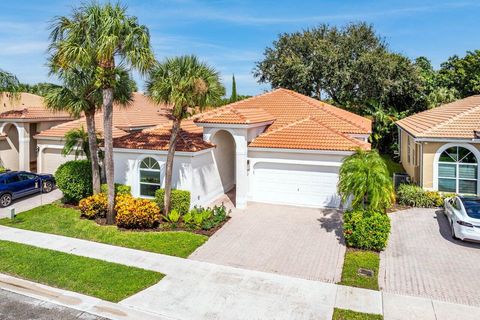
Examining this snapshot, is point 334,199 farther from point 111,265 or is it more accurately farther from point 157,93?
point 111,265

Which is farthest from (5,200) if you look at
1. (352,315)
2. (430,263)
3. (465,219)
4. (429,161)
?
(429,161)

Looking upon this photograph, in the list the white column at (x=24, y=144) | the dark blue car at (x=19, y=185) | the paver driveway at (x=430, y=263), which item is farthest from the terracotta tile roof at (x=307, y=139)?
the white column at (x=24, y=144)

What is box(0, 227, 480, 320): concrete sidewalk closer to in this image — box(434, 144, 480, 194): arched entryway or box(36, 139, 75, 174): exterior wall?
box(434, 144, 480, 194): arched entryway

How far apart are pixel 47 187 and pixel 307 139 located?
15.9m

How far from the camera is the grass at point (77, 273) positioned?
10562mm

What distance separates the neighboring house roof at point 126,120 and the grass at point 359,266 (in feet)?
43.0

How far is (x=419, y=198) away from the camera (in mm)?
18656

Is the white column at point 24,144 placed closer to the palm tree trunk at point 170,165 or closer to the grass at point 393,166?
the palm tree trunk at point 170,165

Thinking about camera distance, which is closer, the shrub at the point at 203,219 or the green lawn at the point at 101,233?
the green lawn at the point at 101,233

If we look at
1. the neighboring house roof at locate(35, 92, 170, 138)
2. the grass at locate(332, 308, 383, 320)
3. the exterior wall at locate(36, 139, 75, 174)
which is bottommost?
the grass at locate(332, 308, 383, 320)

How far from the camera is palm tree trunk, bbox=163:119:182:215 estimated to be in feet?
52.7

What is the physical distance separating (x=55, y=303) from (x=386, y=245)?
37.1 feet

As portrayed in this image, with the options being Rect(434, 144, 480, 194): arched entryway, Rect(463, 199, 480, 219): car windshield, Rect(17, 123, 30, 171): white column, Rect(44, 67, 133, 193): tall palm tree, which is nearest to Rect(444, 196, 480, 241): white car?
Rect(463, 199, 480, 219): car windshield

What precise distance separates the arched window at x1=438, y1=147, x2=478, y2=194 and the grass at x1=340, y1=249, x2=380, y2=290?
8.13 m
